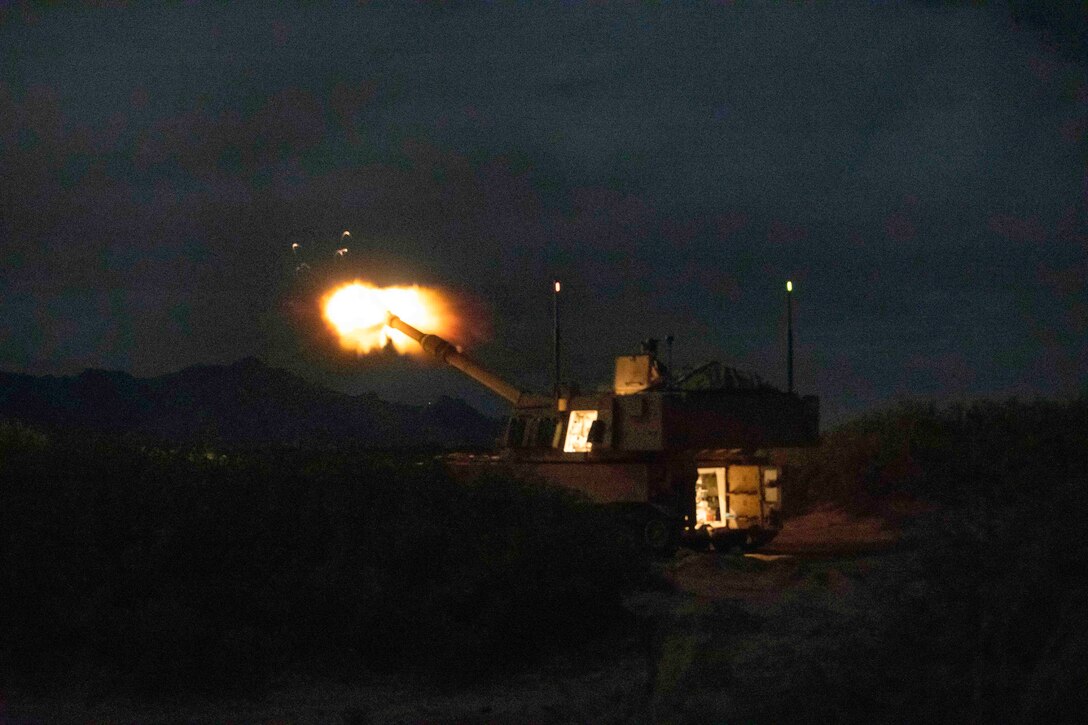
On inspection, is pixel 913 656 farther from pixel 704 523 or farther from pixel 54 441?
pixel 704 523

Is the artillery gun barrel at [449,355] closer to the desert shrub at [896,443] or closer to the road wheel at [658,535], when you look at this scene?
the road wheel at [658,535]

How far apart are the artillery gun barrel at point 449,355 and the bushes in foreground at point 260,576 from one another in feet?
34.4

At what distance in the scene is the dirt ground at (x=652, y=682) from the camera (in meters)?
9.68

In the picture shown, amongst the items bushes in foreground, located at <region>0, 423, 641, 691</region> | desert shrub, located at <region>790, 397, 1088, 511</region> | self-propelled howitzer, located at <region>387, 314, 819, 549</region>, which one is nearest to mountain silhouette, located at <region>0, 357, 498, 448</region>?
desert shrub, located at <region>790, 397, 1088, 511</region>

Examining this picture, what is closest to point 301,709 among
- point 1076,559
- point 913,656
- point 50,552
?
point 50,552

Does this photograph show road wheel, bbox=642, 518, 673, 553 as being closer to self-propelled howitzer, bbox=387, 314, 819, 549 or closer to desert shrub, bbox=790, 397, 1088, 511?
self-propelled howitzer, bbox=387, 314, 819, 549

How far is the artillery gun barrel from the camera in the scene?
25.2 metres

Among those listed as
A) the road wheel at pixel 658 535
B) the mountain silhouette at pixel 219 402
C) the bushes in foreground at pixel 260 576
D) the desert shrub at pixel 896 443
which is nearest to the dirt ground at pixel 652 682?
the bushes in foreground at pixel 260 576

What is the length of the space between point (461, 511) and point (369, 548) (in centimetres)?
128

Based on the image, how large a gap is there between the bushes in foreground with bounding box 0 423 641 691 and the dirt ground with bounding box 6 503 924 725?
14.0 inches

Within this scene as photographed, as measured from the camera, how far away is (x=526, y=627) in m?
13.2

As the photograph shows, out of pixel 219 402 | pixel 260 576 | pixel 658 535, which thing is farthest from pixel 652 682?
pixel 219 402

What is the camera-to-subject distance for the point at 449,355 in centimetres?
2653

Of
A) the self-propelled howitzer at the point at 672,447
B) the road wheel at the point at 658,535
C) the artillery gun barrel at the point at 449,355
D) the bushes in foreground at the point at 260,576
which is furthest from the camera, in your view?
the artillery gun barrel at the point at 449,355
